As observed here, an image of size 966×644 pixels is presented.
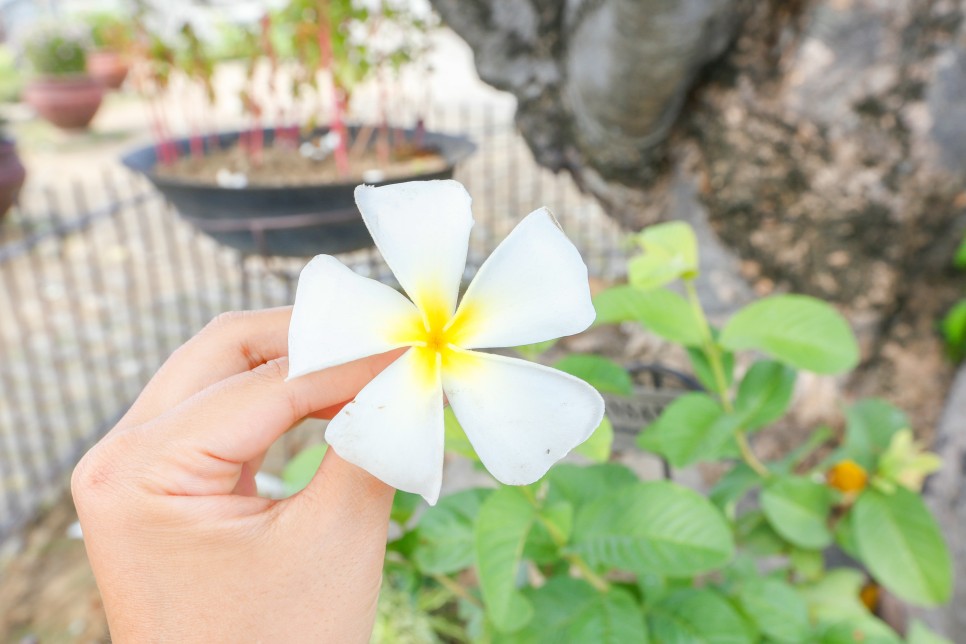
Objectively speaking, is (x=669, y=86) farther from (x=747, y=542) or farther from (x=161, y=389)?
(x=161, y=389)

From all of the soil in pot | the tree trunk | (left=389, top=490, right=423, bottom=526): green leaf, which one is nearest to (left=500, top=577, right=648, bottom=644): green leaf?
(left=389, top=490, right=423, bottom=526): green leaf

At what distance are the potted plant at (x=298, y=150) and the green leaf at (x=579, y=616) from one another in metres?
0.99

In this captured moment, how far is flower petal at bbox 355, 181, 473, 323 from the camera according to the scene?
0.46 metres

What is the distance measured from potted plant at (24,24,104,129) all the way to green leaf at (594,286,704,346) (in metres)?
7.19

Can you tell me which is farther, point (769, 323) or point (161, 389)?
point (769, 323)

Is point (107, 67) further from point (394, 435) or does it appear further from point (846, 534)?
point (394, 435)

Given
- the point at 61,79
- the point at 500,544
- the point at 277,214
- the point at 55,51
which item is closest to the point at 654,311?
the point at 500,544

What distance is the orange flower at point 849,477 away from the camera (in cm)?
94

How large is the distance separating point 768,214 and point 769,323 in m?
0.77

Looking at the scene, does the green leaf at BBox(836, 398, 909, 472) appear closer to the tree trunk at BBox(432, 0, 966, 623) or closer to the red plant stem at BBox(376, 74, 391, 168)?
the tree trunk at BBox(432, 0, 966, 623)

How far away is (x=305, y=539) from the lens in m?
0.53

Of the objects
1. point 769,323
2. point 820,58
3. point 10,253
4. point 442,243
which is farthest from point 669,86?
point 10,253

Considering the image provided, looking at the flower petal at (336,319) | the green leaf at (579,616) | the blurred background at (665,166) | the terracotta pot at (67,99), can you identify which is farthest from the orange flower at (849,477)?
the terracotta pot at (67,99)

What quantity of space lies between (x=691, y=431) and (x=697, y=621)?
0.63 ft
